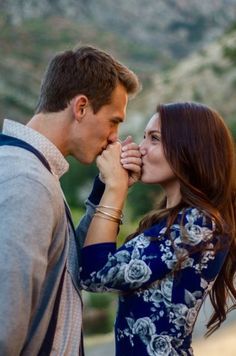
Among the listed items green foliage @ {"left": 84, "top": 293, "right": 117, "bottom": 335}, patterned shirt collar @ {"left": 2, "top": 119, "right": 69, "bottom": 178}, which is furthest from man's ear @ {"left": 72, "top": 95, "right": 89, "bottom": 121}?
green foliage @ {"left": 84, "top": 293, "right": 117, "bottom": 335}

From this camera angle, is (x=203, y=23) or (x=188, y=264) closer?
(x=188, y=264)

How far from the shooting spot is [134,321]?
8.79 ft

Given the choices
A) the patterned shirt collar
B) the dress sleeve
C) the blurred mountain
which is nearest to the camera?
the patterned shirt collar

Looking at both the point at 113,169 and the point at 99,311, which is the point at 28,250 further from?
the point at 99,311

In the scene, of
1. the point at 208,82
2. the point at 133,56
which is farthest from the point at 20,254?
the point at 133,56

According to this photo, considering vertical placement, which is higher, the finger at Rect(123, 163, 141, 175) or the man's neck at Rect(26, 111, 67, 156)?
the man's neck at Rect(26, 111, 67, 156)

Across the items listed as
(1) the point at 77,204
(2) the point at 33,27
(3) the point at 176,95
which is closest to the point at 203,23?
(2) the point at 33,27

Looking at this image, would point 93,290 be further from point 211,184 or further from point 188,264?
point 211,184

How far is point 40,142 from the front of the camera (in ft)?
8.25

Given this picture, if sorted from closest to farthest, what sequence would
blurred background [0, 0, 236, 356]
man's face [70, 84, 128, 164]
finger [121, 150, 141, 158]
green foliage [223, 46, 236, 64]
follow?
man's face [70, 84, 128, 164] < finger [121, 150, 141, 158] < blurred background [0, 0, 236, 356] < green foliage [223, 46, 236, 64]

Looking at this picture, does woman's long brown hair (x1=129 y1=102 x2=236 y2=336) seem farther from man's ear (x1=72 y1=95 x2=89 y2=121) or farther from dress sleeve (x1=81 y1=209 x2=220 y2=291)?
man's ear (x1=72 y1=95 x2=89 y2=121)

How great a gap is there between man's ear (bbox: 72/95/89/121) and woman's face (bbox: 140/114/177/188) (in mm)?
271

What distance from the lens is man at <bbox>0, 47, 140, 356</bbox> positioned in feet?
7.19

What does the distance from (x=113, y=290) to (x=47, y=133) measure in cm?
53
